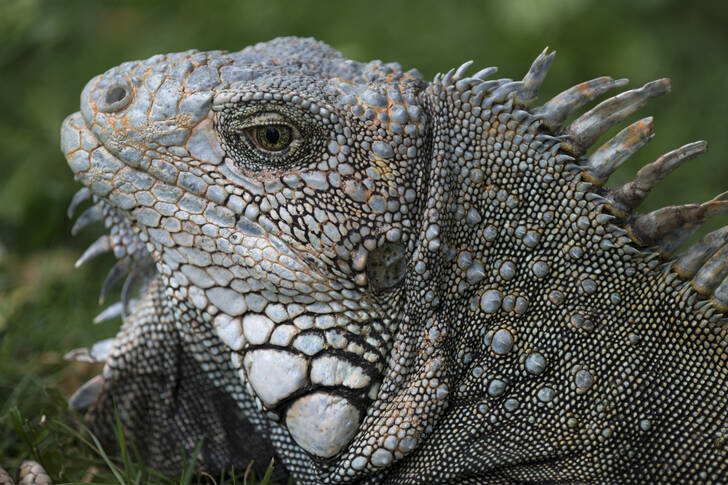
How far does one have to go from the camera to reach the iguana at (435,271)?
126 inches

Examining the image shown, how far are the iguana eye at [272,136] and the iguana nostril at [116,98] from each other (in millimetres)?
553

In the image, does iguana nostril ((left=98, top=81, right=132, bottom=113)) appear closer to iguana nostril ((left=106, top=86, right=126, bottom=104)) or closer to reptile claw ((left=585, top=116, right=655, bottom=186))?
iguana nostril ((left=106, top=86, right=126, bottom=104))

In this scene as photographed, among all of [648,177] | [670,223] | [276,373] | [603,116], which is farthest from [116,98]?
[670,223]

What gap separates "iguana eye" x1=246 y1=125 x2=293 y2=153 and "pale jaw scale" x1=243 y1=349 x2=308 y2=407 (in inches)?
32.6

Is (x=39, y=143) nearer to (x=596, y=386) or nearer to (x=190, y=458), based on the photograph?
(x=190, y=458)

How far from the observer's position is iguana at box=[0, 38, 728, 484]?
3.21 m

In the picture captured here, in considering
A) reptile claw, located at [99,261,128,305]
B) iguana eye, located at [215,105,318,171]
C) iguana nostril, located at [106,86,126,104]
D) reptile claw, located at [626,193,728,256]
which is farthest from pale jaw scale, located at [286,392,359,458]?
iguana nostril, located at [106,86,126,104]

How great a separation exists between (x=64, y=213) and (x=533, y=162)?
237 inches

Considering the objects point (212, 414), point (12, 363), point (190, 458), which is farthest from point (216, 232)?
point (12, 363)

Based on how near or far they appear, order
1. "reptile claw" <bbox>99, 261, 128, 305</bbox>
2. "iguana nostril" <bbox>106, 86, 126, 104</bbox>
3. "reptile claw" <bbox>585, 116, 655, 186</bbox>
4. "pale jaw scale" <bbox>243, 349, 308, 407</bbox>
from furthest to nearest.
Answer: "reptile claw" <bbox>99, 261, 128, 305</bbox> → "iguana nostril" <bbox>106, 86, 126, 104</bbox> → "reptile claw" <bbox>585, 116, 655, 186</bbox> → "pale jaw scale" <bbox>243, 349, 308, 407</bbox>

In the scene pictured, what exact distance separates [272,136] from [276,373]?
0.96m

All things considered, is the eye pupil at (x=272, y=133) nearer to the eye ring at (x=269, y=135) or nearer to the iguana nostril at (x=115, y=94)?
the eye ring at (x=269, y=135)

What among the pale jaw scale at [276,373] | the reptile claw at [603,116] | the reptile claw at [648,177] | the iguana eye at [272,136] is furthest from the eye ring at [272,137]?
the reptile claw at [648,177]

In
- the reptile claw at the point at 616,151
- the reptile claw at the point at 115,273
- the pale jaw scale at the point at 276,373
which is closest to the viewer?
the pale jaw scale at the point at 276,373
